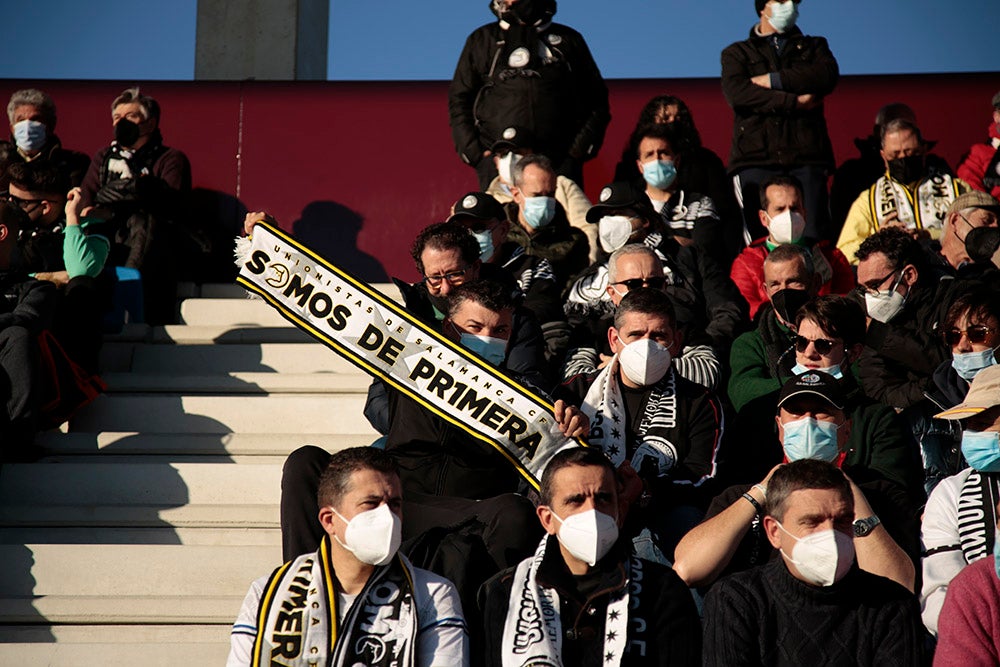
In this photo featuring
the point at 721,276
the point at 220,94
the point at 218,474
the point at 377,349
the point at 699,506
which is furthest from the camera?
the point at 220,94

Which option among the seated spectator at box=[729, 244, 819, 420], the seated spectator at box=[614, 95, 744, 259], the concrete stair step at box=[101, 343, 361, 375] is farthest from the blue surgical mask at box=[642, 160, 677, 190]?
the concrete stair step at box=[101, 343, 361, 375]

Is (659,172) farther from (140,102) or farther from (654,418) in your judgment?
(140,102)

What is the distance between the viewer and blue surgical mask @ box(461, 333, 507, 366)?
5.72 metres

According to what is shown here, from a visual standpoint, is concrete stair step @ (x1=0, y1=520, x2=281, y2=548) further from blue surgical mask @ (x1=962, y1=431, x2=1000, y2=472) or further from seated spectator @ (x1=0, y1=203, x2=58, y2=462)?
blue surgical mask @ (x1=962, y1=431, x2=1000, y2=472)

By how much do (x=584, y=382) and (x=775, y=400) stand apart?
0.77m

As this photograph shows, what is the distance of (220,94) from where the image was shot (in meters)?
10.4

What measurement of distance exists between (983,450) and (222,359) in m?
4.25

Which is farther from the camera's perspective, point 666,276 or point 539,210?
point 539,210

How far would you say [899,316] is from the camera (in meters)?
6.86

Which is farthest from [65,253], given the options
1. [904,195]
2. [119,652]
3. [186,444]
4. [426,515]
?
[904,195]

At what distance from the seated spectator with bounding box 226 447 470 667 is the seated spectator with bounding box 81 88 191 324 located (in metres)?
4.01

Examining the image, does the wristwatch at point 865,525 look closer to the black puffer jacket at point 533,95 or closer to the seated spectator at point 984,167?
the black puffer jacket at point 533,95

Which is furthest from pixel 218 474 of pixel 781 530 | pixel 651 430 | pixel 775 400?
pixel 781 530

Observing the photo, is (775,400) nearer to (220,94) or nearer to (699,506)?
(699,506)
